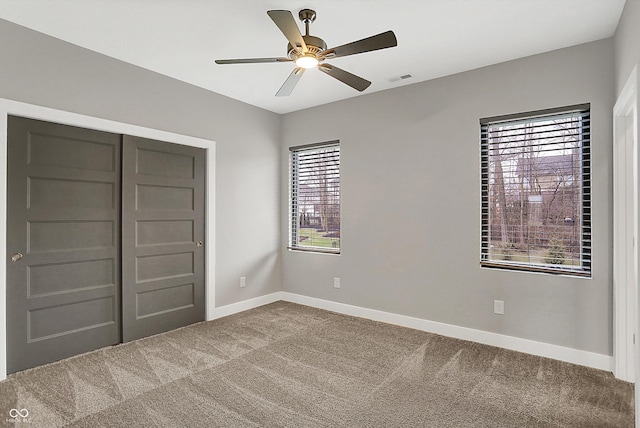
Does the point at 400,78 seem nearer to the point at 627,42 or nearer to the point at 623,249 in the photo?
the point at 627,42

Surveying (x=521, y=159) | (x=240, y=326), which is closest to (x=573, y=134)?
(x=521, y=159)

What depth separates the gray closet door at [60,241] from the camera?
2711mm

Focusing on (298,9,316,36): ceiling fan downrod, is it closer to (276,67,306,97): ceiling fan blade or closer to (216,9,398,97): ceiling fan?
(216,9,398,97): ceiling fan

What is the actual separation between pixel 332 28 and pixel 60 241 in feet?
9.34

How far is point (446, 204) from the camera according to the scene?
3.61 metres

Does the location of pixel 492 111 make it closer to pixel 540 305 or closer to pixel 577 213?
pixel 577 213

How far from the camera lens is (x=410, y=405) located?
7.66 ft

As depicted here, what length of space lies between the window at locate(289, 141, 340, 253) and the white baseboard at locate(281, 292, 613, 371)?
0.76 metres

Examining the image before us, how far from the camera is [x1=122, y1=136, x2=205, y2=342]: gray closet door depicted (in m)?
3.41

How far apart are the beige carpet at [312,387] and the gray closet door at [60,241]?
0.23 m

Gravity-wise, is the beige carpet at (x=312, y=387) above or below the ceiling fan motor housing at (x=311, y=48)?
below

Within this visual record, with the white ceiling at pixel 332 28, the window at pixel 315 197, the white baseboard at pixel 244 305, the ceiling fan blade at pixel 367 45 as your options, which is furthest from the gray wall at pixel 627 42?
the white baseboard at pixel 244 305

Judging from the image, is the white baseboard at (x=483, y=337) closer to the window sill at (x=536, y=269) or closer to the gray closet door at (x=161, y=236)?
the window sill at (x=536, y=269)

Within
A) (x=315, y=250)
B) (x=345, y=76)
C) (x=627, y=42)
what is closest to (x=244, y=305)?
(x=315, y=250)
